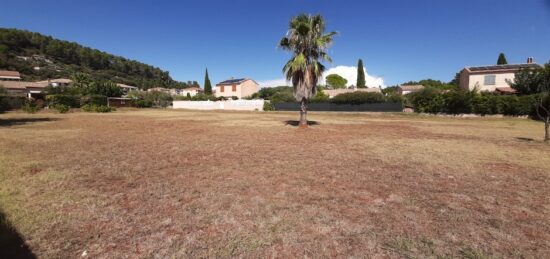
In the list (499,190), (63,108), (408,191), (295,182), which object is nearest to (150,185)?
(295,182)

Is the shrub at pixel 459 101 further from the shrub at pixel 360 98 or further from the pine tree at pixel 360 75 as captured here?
the pine tree at pixel 360 75

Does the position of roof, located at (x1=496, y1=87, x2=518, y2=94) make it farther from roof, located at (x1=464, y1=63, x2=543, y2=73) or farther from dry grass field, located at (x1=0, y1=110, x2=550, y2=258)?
dry grass field, located at (x1=0, y1=110, x2=550, y2=258)

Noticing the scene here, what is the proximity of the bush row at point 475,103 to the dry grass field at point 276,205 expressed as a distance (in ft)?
78.9

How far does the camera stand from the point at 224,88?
7244 cm

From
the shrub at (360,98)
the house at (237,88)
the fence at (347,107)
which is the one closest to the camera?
the fence at (347,107)

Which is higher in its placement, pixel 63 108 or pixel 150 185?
pixel 63 108

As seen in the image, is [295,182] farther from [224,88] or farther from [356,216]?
[224,88]

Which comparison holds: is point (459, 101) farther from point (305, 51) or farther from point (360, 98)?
point (305, 51)

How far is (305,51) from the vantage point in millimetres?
16656

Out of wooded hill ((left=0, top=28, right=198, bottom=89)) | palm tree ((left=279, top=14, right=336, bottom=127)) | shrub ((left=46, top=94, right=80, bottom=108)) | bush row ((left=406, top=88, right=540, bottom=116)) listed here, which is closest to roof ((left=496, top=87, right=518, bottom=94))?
bush row ((left=406, top=88, right=540, bottom=116))

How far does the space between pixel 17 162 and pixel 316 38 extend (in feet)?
49.5

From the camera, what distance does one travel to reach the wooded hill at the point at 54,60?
83875 mm

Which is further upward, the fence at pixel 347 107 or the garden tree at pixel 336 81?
the garden tree at pixel 336 81

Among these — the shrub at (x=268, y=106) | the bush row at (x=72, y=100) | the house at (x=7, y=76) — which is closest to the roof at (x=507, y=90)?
the shrub at (x=268, y=106)
